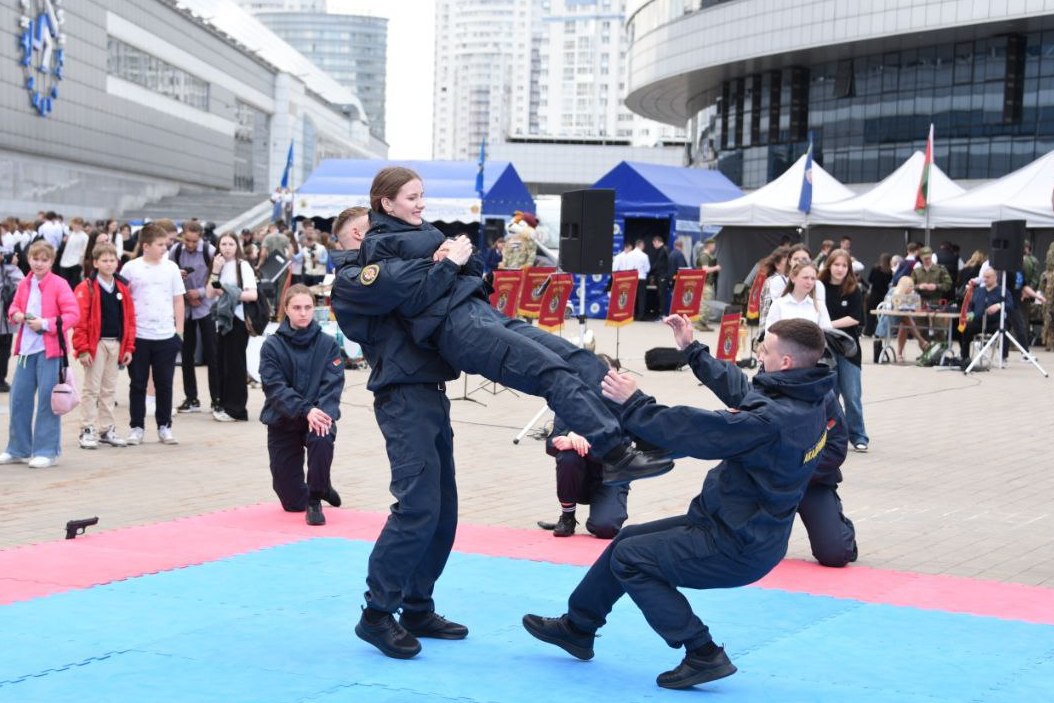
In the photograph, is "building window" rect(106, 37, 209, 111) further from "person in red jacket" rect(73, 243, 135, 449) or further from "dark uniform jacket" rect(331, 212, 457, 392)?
"dark uniform jacket" rect(331, 212, 457, 392)

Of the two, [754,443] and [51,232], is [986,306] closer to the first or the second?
[51,232]

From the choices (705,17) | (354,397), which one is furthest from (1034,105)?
(354,397)

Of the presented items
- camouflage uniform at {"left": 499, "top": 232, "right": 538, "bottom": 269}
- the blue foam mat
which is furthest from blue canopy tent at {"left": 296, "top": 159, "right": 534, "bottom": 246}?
the blue foam mat

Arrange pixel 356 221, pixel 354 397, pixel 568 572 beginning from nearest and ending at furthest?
pixel 356 221
pixel 568 572
pixel 354 397

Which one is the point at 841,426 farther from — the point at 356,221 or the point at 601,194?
the point at 601,194

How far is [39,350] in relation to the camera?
1028 centimetres

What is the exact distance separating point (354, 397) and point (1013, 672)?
11483 mm

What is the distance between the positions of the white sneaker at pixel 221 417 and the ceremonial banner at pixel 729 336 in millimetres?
6615

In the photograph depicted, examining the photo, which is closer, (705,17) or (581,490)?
(581,490)

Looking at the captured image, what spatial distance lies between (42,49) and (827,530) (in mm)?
46385

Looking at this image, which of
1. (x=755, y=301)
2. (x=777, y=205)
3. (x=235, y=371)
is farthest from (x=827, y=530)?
(x=777, y=205)

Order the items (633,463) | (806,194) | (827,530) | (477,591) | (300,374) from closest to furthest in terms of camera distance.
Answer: (633,463) < (477,591) < (827,530) < (300,374) < (806,194)

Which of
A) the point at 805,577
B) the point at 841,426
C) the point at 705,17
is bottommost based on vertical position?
the point at 805,577

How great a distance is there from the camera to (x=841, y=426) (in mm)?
7762
